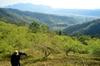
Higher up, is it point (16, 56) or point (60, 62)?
point (16, 56)

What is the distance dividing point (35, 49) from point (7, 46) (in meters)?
12.0

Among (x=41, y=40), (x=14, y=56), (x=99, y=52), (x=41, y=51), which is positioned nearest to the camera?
(x=14, y=56)

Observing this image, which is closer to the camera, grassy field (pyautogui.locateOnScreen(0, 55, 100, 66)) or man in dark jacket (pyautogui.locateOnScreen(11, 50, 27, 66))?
man in dark jacket (pyautogui.locateOnScreen(11, 50, 27, 66))

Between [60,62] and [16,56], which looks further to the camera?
[60,62]

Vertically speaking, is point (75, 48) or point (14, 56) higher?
Result: point (14, 56)

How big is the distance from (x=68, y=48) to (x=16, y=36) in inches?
544

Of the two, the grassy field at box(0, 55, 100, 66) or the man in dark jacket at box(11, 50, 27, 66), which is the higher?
the man in dark jacket at box(11, 50, 27, 66)

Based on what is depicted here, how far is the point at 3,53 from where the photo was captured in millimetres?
53875

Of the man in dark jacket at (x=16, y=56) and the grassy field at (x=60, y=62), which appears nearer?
the man in dark jacket at (x=16, y=56)

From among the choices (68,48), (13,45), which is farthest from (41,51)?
(13,45)

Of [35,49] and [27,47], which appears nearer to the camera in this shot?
[27,47]

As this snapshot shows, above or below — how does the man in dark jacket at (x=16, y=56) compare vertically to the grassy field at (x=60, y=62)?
above

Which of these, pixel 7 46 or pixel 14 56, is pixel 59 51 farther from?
pixel 14 56

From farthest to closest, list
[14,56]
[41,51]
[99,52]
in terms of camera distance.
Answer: [41,51], [99,52], [14,56]
